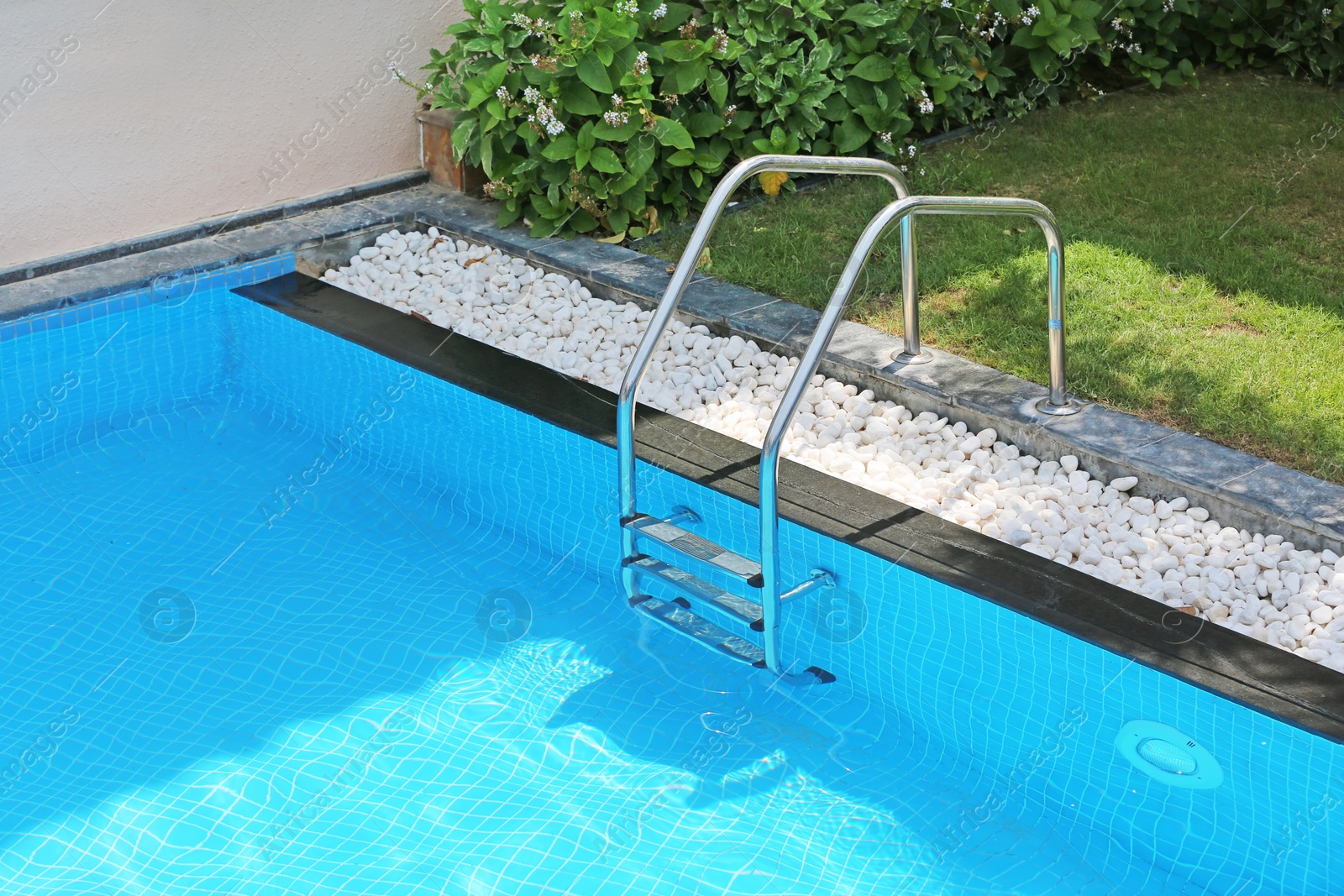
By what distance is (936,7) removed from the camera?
5289mm

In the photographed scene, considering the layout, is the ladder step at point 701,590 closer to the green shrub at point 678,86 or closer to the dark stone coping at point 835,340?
the dark stone coping at point 835,340

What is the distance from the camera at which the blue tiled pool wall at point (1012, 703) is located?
2.28 metres

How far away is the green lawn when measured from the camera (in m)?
3.46

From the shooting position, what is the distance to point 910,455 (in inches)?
130

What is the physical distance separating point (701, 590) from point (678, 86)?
7.99 ft

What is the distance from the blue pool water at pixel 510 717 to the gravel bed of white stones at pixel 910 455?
0.40 m

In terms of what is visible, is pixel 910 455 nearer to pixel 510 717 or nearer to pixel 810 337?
pixel 810 337

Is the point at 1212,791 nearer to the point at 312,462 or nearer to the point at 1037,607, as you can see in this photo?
the point at 1037,607

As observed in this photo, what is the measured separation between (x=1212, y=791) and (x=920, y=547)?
74cm

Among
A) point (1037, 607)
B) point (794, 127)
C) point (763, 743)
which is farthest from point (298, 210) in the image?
point (1037, 607)

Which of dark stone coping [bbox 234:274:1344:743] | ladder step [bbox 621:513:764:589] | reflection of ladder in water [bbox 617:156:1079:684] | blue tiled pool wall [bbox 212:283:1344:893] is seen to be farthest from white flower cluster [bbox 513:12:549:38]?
ladder step [bbox 621:513:764:589]

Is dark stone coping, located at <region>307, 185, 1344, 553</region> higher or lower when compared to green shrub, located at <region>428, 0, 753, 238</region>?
lower

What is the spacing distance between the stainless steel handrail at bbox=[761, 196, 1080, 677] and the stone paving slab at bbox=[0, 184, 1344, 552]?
0.81 feet

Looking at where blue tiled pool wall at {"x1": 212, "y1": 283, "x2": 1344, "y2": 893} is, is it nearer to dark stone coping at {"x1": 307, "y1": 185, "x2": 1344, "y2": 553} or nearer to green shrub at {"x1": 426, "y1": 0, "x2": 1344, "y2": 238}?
dark stone coping at {"x1": 307, "y1": 185, "x2": 1344, "y2": 553}
